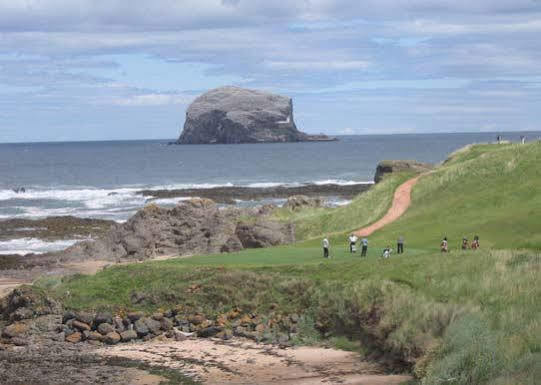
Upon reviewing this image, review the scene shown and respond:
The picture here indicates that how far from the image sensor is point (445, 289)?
29781 millimetres

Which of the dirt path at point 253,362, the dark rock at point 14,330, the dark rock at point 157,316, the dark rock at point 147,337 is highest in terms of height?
A: the dark rock at point 157,316

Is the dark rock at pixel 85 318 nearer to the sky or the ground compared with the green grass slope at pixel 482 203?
nearer to the ground

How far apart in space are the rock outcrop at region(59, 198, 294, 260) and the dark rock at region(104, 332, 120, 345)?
2105cm

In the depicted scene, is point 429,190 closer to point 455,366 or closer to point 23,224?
point 455,366

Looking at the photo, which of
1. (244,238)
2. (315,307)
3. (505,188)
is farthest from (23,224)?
(315,307)

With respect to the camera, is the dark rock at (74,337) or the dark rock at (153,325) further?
the dark rock at (153,325)

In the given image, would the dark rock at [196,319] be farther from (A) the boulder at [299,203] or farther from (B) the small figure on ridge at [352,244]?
(A) the boulder at [299,203]

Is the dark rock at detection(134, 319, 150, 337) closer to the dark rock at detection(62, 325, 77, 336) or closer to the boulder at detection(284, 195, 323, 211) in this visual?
the dark rock at detection(62, 325, 77, 336)

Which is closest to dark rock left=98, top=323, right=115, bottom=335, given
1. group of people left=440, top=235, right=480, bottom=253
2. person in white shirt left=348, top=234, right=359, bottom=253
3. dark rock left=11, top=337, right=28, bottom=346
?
dark rock left=11, top=337, right=28, bottom=346

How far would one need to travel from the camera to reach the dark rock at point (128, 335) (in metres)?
32.1

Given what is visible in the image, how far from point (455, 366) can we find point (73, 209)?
228 ft

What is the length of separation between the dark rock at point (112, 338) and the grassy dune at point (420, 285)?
260 cm

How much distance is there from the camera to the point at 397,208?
49094 millimetres

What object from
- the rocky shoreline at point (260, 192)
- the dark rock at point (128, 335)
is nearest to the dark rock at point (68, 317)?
the dark rock at point (128, 335)
